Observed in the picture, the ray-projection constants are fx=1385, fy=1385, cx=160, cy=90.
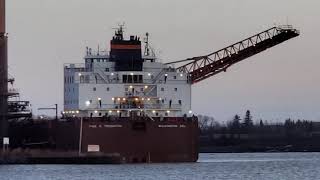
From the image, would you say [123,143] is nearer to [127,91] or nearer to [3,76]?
[127,91]

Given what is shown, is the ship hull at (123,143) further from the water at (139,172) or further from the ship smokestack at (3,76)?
the ship smokestack at (3,76)

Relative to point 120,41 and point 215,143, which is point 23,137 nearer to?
point 120,41

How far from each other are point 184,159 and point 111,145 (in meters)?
4.93

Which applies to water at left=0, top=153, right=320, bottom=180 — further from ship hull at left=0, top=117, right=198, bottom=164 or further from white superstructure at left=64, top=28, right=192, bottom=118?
white superstructure at left=64, top=28, right=192, bottom=118

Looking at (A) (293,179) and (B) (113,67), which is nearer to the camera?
(A) (293,179)

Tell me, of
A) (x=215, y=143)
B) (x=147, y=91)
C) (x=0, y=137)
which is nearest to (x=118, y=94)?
(x=147, y=91)

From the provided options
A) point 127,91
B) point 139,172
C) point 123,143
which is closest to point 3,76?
point 127,91

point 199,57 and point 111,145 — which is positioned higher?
point 199,57

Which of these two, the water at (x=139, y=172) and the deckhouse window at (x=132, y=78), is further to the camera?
the deckhouse window at (x=132, y=78)

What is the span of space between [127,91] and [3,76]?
9194 mm

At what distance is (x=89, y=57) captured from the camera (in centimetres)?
8950

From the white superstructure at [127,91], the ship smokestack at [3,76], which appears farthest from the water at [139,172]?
the ship smokestack at [3,76]

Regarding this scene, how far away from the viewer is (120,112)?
281 feet

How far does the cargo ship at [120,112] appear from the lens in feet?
274
